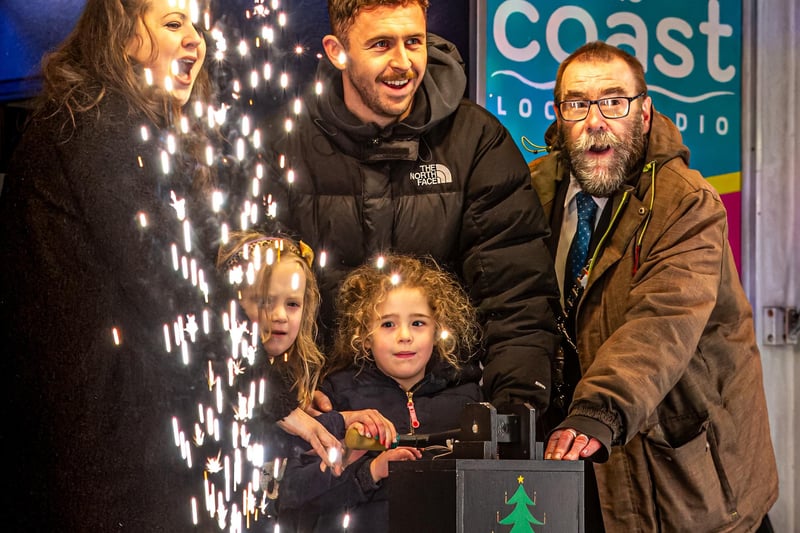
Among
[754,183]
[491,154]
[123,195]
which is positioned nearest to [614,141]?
[491,154]

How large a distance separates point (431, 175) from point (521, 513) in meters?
1.31

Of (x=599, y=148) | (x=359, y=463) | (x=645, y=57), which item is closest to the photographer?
(x=359, y=463)

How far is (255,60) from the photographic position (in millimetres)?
3295

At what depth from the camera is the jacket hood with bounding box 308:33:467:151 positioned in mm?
3578

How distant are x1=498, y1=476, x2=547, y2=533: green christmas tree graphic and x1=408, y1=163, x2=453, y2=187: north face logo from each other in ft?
4.09

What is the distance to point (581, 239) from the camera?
3.87 metres

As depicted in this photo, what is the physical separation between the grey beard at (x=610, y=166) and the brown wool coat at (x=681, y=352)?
0.05 metres

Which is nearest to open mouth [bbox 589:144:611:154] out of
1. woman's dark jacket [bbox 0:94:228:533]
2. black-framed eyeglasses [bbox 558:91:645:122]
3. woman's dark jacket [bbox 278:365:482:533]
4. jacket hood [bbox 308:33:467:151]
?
black-framed eyeglasses [bbox 558:91:645:122]

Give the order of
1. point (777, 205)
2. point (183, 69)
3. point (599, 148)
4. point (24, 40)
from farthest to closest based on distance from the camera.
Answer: point (777, 205) → point (599, 148) → point (24, 40) → point (183, 69)

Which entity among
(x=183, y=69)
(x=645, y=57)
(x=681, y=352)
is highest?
(x=645, y=57)

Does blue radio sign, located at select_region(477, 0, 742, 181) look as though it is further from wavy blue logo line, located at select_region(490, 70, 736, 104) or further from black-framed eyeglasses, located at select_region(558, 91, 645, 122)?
black-framed eyeglasses, located at select_region(558, 91, 645, 122)

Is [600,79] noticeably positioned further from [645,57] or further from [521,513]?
[521,513]

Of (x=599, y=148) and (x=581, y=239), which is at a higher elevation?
(x=599, y=148)

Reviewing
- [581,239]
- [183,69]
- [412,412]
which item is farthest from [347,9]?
[412,412]
